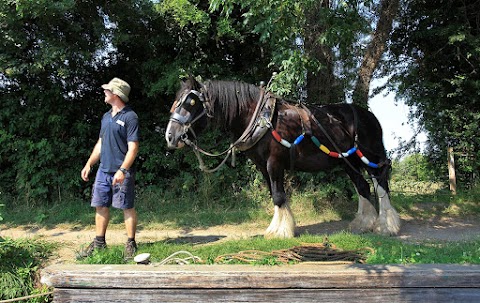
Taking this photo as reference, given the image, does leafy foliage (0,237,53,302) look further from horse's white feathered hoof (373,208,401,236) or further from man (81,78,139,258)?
horse's white feathered hoof (373,208,401,236)

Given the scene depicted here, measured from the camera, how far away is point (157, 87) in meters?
7.55

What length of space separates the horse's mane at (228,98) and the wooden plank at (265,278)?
82.2 inches

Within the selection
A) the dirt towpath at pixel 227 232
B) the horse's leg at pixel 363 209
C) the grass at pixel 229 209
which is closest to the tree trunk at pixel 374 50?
the grass at pixel 229 209

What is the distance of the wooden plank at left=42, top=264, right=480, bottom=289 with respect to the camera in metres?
2.95

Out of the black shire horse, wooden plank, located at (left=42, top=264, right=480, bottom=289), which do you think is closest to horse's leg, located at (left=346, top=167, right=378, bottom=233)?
the black shire horse

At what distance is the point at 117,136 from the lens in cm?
409

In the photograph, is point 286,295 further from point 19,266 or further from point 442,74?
point 442,74

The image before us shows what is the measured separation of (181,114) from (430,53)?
7019 millimetres

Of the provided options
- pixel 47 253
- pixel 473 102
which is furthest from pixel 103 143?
pixel 473 102

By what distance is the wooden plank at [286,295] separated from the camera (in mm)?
2949

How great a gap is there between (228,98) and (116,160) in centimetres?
146

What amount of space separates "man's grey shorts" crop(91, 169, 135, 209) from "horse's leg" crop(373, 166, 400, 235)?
130 inches

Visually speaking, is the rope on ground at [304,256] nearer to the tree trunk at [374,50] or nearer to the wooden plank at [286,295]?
the wooden plank at [286,295]

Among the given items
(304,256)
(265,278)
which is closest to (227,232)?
(304,256)
